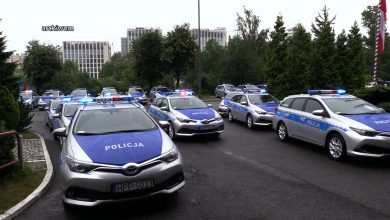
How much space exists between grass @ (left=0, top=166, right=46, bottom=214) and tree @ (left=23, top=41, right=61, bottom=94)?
3475cm

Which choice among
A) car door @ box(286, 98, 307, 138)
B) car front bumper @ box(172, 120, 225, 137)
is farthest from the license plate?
car front bumper @ box(172, 120, 225, 137)

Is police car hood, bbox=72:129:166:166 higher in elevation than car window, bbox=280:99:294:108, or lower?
lower

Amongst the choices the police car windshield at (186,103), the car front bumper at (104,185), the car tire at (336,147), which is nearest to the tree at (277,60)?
A: the police car windshield at (186,103)

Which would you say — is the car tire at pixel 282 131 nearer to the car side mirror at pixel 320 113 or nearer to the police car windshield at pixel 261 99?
the car side mirror at pixel 320 113

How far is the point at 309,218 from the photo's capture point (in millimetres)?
4781

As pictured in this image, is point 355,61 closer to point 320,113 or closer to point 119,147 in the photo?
point 320,113

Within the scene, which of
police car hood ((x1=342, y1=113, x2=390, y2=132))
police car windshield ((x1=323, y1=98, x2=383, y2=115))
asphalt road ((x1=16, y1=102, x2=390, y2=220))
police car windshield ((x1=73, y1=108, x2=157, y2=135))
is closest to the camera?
asphalt road ((x1=16, y1=102, x2=390, y2=220))

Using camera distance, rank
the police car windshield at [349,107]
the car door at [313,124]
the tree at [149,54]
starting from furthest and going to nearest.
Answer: the tree at [149,54]
the car door at [313,124]
the police car windshield at [349,107]

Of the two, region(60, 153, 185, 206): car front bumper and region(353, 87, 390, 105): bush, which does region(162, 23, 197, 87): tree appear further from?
Result: region(60, 153, 185, 206): car front bumper

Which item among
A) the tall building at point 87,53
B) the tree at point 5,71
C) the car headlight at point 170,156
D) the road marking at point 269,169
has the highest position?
the tall building at point 87,53

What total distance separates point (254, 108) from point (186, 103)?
9.68 feet

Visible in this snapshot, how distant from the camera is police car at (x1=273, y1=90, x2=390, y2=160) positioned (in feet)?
24.6

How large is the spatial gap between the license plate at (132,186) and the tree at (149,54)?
3162cm

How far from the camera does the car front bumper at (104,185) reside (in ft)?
15.4
